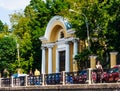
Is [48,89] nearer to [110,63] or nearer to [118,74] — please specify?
[118,74]

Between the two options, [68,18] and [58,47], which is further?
[58,47]

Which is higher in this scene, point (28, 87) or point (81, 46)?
point (81, 46)

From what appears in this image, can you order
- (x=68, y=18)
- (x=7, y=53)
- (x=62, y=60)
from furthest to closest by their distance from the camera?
1. (x=7, y=53)
2. (x=62, y=60)
3. (x=68, y=18)

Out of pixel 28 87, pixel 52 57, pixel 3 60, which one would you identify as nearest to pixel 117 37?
pixel 28 87

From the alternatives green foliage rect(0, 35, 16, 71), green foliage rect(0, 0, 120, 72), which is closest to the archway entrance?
green foliage rect(0, 0, 120, 72)

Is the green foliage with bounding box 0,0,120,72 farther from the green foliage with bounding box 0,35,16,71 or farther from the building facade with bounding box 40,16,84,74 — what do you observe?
the building facade with bounding box 40,16,84,74

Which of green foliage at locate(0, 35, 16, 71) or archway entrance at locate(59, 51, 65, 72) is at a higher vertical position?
green foliage at locate(0, 35, 16, 71)

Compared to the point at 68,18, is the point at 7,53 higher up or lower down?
lower down

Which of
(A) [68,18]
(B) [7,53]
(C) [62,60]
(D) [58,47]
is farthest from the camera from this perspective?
(B) [7,53]

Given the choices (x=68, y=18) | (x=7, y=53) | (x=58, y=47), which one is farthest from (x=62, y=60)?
(x=7, y=53)

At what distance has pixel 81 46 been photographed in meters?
49.0

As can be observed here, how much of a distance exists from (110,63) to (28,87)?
997 centimetres

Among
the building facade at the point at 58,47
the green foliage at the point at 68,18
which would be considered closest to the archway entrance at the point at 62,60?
the building facade at the point at 58,47

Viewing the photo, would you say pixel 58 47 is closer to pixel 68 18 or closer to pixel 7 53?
pixel 68 18
